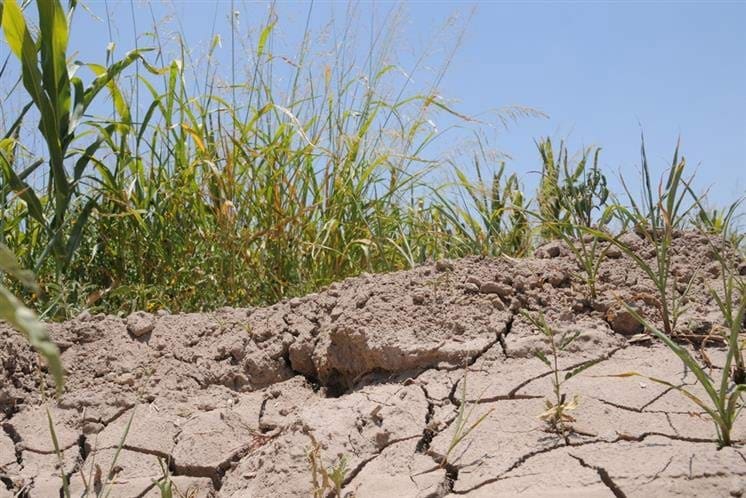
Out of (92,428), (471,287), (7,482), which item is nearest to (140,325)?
(92,428)

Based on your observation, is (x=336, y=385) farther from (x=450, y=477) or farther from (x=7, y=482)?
(x=7, y=482)

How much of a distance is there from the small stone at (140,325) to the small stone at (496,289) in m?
1.07

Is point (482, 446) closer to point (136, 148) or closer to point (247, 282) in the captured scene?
point (247, 282)

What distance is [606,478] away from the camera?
1.82 m

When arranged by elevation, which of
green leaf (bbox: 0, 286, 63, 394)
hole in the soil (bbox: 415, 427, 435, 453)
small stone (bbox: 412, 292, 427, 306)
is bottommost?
→ hole in the soil (bbox: 415, 427, 435, 453)

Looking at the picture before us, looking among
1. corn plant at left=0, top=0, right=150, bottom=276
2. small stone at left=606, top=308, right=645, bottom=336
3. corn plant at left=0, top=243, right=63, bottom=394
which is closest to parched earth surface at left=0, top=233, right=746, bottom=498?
small stone at left=606, top=308, right=645, bottom=336

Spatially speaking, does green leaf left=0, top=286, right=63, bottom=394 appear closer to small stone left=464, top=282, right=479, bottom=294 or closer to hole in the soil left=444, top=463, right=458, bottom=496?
hole in the soil left=444, top=463, right=458, bottom=496

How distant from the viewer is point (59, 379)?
595mm

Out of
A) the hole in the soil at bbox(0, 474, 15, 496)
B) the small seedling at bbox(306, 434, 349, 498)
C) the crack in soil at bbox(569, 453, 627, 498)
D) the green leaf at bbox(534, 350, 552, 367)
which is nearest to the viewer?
the crack in soil at bbox(569, 453, 627, 498)

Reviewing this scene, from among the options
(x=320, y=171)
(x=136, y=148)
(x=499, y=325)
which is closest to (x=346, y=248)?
(x=320, y=171)

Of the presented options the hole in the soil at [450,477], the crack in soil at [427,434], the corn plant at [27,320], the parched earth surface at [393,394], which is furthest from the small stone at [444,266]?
the corn plant at [27,320]

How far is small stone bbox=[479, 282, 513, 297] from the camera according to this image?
105 inches

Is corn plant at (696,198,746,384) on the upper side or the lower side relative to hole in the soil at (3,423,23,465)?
upper

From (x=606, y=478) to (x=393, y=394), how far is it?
0.70 metres
